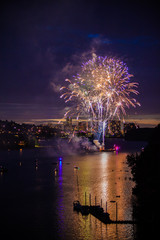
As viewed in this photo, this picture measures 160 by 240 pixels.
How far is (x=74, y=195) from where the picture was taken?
3644 cm

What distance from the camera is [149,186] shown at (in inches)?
842

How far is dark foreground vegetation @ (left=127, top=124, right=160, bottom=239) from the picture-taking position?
2111 centimetres

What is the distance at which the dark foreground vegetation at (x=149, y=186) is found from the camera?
21.1m

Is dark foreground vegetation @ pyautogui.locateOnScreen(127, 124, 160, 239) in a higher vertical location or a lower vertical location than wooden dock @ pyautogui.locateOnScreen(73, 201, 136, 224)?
higher

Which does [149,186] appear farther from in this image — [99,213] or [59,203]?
[59,203]

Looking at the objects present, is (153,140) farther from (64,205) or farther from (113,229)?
(64,205)

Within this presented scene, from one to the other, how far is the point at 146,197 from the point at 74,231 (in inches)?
268

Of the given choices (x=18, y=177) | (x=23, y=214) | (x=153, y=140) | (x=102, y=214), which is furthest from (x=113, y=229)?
(x=18, y=177)

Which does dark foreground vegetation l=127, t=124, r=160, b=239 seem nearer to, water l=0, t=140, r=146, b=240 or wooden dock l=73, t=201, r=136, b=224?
water l=0, t=140, r=146, b=240

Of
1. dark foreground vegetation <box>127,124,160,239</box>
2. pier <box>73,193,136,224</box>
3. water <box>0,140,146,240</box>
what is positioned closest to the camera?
dark foreground vegetation <box>127,124,160,239</box>

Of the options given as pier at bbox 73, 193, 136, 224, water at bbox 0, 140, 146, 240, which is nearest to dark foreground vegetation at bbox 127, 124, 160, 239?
water at bbox 0, 140, 146, 240

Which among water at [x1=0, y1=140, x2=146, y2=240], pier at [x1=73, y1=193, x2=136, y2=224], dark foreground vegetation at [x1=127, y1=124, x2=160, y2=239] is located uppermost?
dark foreground vegetation at [x1=127, y1=124, x2=160, y2=239]

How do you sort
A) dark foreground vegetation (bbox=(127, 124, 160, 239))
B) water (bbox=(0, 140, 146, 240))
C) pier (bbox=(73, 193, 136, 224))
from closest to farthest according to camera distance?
dark foreground vegetation (bbox=(127, 124, 160, 239)) < water (bbox=(0, 140, 146, 240)) < pier (bbox=(73, 193, 136, 224))

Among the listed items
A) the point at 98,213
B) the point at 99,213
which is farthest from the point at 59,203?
the point at 99,213
